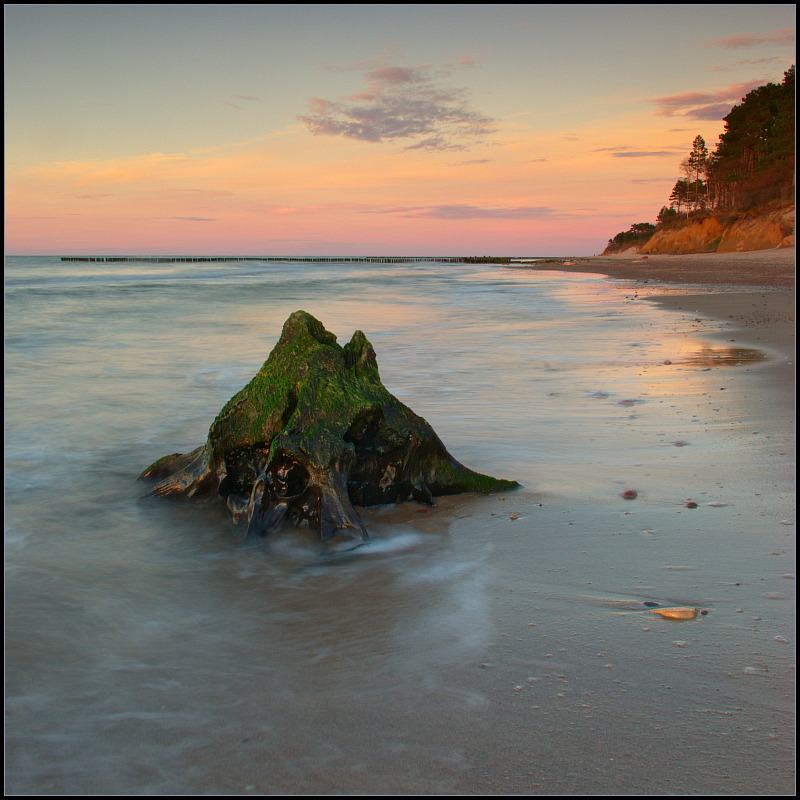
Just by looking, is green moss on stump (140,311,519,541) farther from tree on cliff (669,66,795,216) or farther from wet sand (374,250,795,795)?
tree on cliff (669,66,795,216)

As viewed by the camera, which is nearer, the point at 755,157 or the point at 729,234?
the point at 729,234

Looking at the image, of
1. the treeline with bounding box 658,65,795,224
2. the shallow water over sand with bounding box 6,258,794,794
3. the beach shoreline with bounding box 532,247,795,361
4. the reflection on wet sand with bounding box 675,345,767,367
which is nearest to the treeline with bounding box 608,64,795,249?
the treeline with bounding box 658,65,795,224

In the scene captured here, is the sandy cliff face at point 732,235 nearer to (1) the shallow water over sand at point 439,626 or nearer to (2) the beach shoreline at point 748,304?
(2) the beach shoreline at point 748,304

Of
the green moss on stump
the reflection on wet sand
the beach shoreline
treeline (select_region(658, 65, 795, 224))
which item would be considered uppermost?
treeline (select_region(658, 65, 795, 224))

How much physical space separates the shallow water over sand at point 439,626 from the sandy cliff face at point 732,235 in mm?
52736

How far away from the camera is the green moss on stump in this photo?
384 cm

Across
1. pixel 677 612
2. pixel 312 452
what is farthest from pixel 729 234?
pixel 677 612

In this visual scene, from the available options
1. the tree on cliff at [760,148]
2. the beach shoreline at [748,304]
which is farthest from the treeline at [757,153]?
the beach shoreline at [748,304]

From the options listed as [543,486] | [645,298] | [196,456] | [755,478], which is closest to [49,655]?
[196,456]

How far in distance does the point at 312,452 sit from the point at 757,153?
257ft

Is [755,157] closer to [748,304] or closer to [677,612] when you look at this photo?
[748,304]

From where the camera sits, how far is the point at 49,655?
104 inches

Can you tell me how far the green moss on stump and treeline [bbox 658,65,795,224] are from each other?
5916 centimetres

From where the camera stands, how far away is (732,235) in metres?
60.5
